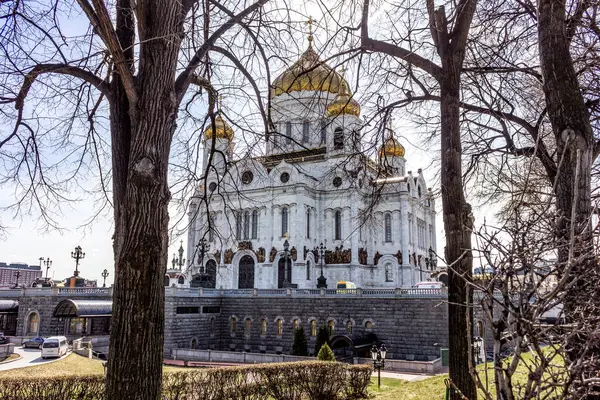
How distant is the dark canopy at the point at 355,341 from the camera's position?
26.5 m

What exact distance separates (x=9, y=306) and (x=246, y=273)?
18.2 metres

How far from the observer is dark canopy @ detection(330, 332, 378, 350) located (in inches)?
1043

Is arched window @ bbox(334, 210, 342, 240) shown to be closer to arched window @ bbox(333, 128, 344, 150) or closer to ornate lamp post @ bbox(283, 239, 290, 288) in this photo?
ornate lamp post @ bbox(283, 239, 290, 288)

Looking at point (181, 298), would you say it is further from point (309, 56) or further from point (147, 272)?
point (147, 272)

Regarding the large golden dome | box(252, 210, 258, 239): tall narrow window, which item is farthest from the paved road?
the large golden dome

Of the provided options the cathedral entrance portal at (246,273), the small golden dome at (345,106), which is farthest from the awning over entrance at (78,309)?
the small golden dome at (345,106)

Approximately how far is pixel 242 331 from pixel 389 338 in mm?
10879

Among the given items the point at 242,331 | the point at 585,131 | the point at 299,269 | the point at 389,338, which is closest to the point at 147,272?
the point at 585,131

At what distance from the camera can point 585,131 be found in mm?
5629

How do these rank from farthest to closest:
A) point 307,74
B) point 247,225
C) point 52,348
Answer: point 247,225 → point 52,348 → point 307,74

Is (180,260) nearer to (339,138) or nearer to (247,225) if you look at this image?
(247,225)

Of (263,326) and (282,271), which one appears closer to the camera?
(263,326)

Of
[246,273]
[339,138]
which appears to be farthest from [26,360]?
[339,138]

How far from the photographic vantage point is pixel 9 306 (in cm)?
3472
